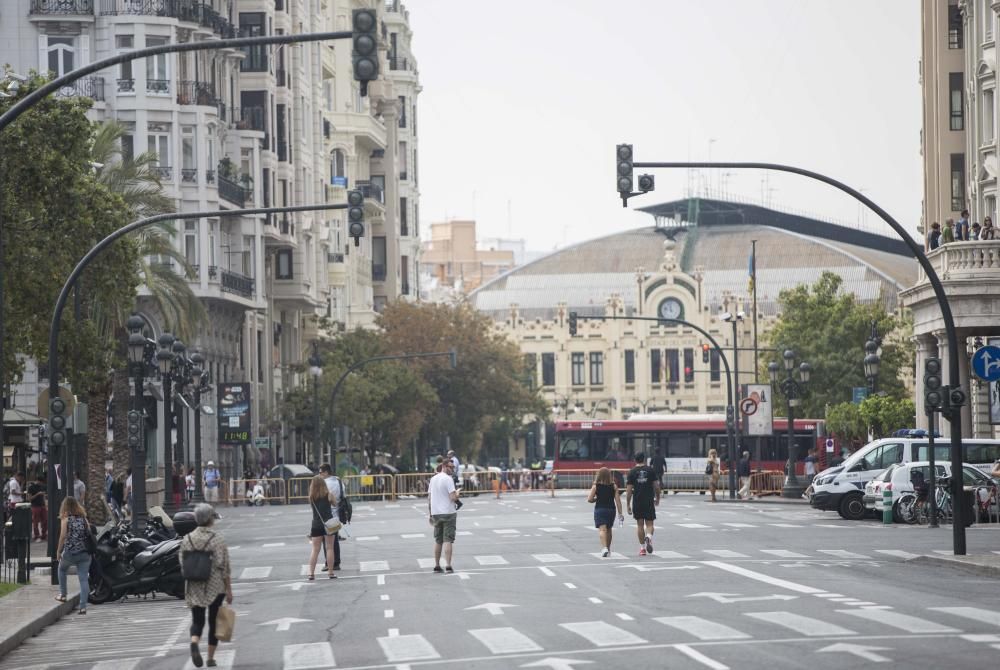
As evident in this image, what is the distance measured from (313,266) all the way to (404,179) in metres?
30.3

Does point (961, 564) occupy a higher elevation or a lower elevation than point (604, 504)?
lower

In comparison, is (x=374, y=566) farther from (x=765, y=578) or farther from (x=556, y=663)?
(x=556, y=663)

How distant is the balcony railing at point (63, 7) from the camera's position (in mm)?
64250

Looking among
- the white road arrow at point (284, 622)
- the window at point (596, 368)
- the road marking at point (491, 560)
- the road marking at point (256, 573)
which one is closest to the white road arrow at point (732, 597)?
the white road arrow at point (284, 622)

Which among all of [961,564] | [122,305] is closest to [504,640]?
[961,564]

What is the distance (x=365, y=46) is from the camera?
18953mm

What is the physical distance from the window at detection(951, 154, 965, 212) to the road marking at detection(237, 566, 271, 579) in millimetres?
34395

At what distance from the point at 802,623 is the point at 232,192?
53.0 metres

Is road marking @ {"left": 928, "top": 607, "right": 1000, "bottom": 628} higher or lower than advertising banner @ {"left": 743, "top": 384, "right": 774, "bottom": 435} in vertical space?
lower

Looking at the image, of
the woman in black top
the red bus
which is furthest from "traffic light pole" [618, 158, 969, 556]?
the red bus

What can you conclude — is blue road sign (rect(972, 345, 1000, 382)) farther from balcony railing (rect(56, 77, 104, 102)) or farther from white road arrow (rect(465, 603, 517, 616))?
balcony railing (rect(56, 77, 104, 102))

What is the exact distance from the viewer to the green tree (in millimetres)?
95125

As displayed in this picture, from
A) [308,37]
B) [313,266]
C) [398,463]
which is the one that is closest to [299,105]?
[313,266]

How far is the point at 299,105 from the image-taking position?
8344 cm
